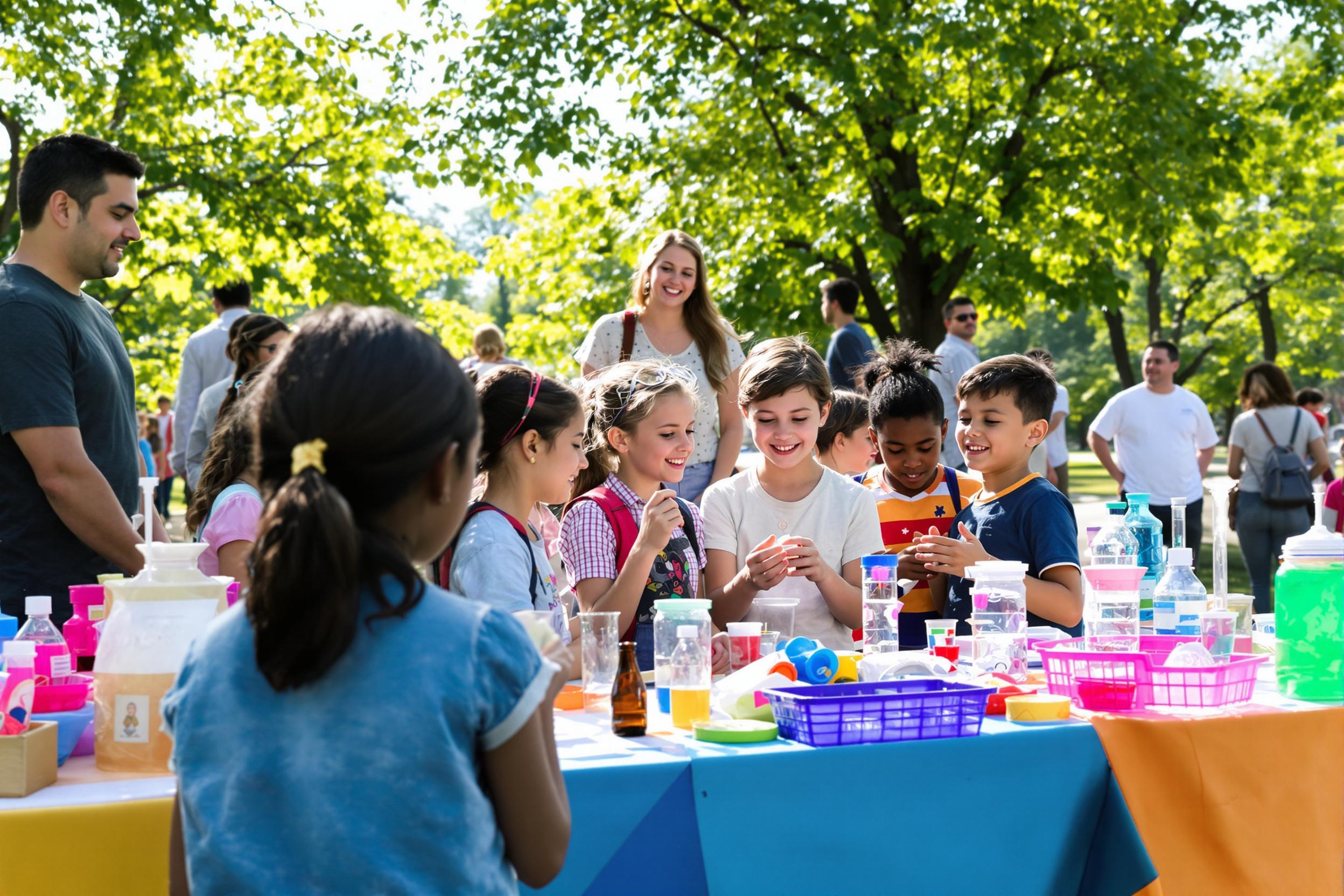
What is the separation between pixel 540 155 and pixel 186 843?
9.40 m

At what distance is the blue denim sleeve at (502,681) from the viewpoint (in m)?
1.46

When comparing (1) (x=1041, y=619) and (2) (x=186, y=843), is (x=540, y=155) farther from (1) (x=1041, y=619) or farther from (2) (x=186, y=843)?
(2) (x=186, y=843)

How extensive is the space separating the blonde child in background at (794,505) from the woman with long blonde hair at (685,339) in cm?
139

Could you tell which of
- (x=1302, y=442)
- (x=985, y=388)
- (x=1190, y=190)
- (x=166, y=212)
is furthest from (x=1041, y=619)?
(x=166, y=212)

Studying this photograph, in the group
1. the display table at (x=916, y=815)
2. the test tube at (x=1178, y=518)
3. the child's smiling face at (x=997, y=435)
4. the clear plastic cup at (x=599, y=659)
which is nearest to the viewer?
the display table at (x=916, y=815)

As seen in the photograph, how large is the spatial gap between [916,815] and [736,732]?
0.38 meters

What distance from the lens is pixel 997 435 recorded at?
379cm

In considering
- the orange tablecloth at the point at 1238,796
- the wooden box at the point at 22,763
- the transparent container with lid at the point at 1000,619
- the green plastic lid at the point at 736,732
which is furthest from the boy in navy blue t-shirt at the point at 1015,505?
the wooden box at the point at 22,763

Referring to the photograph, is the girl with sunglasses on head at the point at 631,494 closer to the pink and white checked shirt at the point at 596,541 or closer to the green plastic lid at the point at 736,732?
the pink and white checked shirt at the point at 596,541

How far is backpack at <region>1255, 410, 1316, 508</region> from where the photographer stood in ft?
28.0

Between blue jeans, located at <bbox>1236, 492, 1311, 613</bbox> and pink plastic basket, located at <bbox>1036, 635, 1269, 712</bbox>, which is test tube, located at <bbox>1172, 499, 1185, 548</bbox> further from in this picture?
blue jeans, located at <bbox>1236, 492, 1311, 613</bbox>

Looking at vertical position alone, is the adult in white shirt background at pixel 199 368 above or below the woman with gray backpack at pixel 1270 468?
above

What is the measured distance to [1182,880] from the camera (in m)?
2.44

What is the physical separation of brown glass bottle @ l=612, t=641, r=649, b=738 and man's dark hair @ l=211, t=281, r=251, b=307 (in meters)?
6.05
